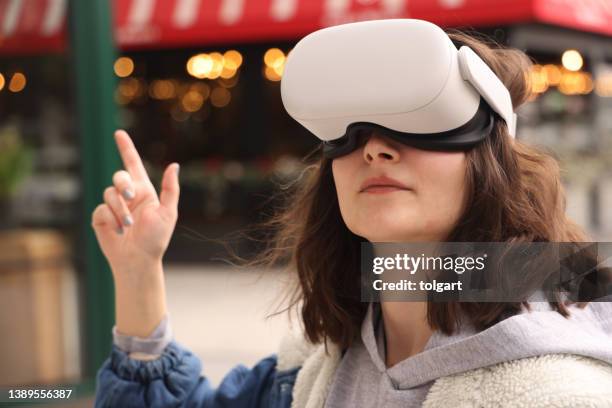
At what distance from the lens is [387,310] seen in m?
1.49

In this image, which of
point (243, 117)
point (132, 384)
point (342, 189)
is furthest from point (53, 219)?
point (243, 117)

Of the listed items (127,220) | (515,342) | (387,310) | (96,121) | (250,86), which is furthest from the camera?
Result: (250,86)

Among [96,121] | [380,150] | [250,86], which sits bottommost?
[250,86]

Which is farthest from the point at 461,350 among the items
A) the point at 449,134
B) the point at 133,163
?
the point at 133,163

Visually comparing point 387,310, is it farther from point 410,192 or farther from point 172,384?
point 172,384

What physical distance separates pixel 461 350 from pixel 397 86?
0.42 meters

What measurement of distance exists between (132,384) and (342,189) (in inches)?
24.3

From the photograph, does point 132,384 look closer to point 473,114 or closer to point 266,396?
point 266,396

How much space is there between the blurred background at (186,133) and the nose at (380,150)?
0.35 ft

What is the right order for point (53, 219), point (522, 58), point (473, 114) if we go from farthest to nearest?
point (53, 219) < point (522, 58) < point (473, 114)

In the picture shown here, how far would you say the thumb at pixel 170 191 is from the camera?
166 centimetres

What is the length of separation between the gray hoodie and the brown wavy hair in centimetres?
4

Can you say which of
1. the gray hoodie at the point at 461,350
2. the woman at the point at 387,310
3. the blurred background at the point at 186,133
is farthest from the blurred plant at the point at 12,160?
the gray hoodie at the point at 461,350

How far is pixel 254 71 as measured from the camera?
11109 millimetres
